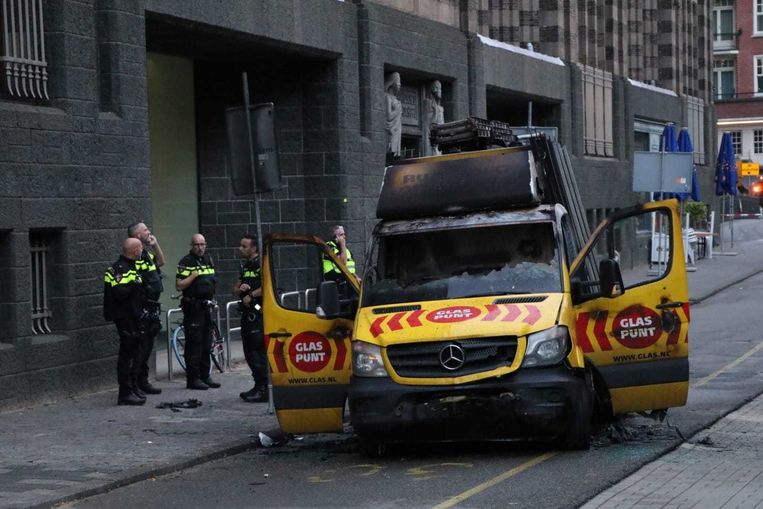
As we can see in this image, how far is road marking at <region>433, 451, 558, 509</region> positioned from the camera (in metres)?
9.98

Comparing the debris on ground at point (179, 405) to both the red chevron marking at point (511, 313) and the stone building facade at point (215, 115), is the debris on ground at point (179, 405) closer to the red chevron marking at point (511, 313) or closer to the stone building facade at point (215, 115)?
the stone building facade at point (215, 115)

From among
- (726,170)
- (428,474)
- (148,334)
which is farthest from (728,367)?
(726,170)

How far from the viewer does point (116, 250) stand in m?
17.7

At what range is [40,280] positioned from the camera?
55.5ft

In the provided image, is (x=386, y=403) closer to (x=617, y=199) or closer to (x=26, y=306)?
(x=26, y=306)

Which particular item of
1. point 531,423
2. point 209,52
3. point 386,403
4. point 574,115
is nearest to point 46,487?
point 386,403

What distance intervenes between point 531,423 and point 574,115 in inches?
1080

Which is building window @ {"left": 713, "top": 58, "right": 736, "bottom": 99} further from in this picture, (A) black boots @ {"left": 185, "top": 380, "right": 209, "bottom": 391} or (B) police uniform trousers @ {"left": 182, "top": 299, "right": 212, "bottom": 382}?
(A) black boots @ {"left": 185, "top": 380, "right": 209, "bottom": 391}

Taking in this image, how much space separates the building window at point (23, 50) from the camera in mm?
16375

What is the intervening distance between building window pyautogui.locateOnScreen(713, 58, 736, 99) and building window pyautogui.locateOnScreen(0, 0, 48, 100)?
83216 millimetres

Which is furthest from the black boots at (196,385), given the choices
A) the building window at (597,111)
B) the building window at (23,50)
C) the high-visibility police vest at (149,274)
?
the building window at (597,111)

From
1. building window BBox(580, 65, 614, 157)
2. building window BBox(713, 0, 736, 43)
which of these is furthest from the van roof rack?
building window BBox(713, 0, 736, 43)

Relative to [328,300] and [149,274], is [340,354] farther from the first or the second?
[149,274]

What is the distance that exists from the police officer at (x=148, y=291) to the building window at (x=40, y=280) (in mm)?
958
